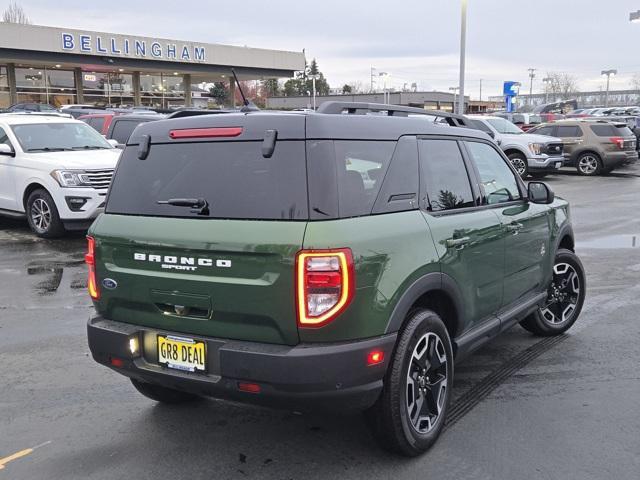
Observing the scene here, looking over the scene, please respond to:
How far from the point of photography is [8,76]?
37312mm

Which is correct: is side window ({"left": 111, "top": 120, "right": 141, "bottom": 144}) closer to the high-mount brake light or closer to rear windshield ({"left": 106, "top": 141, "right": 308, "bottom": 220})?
rear windshield ({"left": 106, "top": 141, "right": 308, "bottom": 220})

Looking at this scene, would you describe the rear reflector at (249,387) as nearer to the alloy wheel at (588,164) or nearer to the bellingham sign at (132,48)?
the alloy wheel at (588,164)

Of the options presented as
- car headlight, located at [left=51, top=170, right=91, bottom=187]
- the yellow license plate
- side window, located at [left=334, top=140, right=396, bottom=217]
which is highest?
side window, located at [left=334, top=140, right=396, bottom=217]

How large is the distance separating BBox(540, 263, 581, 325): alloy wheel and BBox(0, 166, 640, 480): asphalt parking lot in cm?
20

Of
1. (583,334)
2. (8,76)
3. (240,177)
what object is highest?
(8,76)

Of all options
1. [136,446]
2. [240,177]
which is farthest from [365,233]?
[136,446]

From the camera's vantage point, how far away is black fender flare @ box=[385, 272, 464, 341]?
10.8ft

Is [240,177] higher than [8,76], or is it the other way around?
[8,76]

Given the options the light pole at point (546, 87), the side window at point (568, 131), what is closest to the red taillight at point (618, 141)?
the side window at point (568, 131)

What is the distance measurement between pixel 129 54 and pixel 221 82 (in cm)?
1294

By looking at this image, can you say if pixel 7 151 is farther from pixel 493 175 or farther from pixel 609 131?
pixel 609 131

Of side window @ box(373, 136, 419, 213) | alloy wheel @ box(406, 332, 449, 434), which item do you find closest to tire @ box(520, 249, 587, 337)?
alloy wheel @ box(406, 332, 449, 434)

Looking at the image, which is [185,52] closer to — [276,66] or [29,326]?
[276,66]

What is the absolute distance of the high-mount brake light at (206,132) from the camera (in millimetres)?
3410
